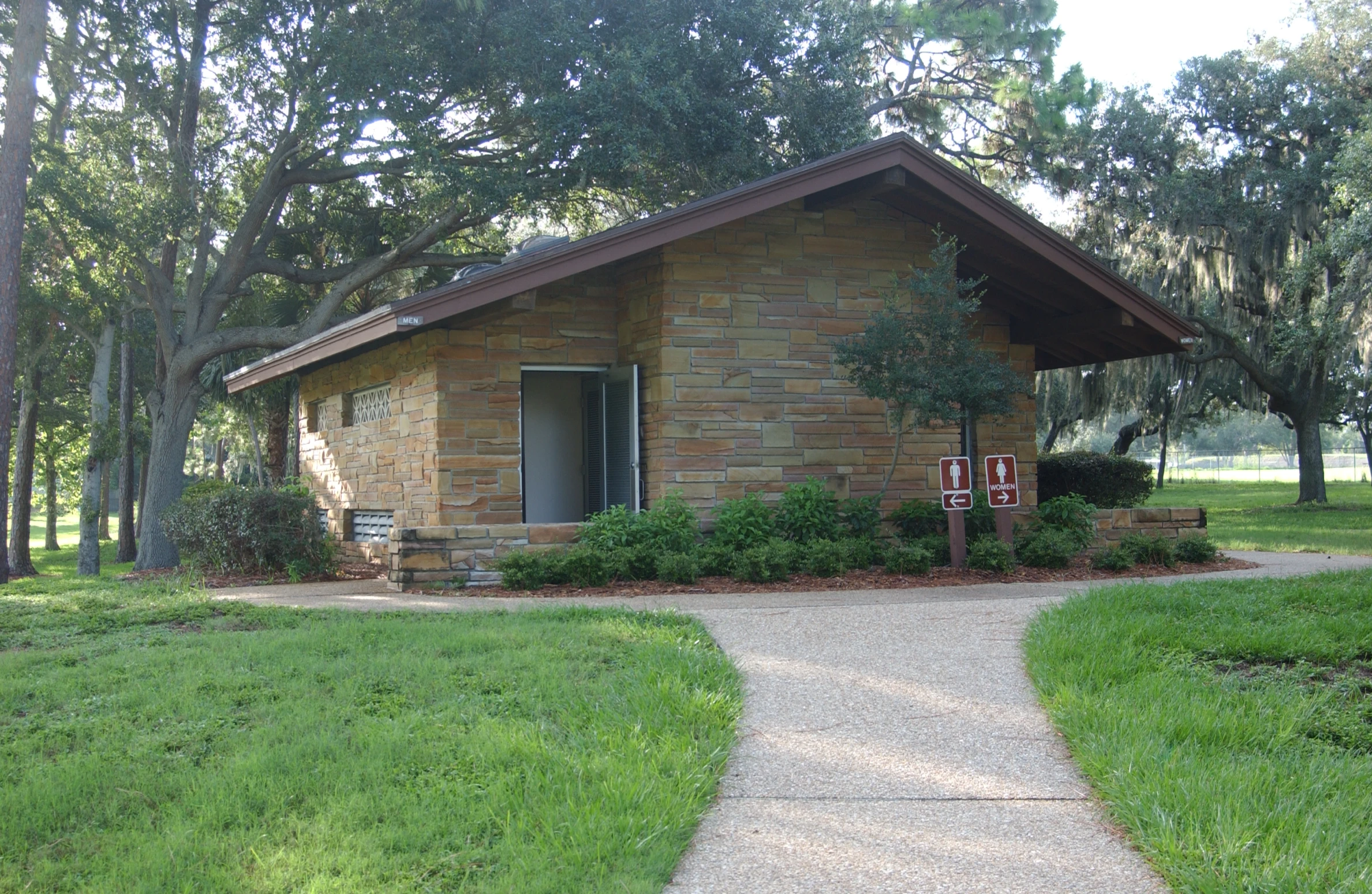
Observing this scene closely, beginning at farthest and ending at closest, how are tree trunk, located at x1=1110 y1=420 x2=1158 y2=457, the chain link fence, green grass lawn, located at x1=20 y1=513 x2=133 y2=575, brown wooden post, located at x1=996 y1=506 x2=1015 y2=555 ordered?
the chain link fence, tree trunk, located at x1=1110 y1=420 x2=1158 y2=457, green grass lawn, located at x1=20 y1=513 x2=133 y2=575, brown wooden post, located at x1=996 y1=506 x2=1015 y2=555

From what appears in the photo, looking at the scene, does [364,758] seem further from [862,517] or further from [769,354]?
[769,354]

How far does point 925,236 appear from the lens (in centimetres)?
1232

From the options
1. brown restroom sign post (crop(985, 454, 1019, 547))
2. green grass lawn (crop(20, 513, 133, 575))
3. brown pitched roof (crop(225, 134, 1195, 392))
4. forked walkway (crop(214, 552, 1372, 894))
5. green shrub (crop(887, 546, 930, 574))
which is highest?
brown pitched roof (crop(225, 134, 1195, 392))

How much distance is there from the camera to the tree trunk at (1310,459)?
80.9ft

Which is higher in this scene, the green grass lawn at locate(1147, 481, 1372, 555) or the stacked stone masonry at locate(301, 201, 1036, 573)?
the stacked stone masonry at locate(301, 201, 1036, 573)

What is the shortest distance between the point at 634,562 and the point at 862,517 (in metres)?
2.63

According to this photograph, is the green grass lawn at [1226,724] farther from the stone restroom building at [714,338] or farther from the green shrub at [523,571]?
the stone restroom building at [714,338]

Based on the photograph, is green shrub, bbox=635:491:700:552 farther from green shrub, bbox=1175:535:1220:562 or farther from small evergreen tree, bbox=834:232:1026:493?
green shrub, bbox=1175:535:1220:562

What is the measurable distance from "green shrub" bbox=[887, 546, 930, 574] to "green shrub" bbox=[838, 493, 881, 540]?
32.5 inches

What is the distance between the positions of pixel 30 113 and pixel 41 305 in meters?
9.75

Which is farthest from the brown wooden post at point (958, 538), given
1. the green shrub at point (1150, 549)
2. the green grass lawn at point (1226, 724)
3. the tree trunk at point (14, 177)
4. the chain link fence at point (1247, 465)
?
the chain link fence at point (1247, 465)

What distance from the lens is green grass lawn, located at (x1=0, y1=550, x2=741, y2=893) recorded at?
11.6 feet

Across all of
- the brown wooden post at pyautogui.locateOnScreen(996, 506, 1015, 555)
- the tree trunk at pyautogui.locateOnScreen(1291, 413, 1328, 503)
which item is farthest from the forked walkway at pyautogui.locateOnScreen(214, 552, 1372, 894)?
the tree trunk at pyautogui.locateOnScreen(1291, 413, 1328, 503)

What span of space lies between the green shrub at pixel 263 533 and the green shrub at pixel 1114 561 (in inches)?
324
